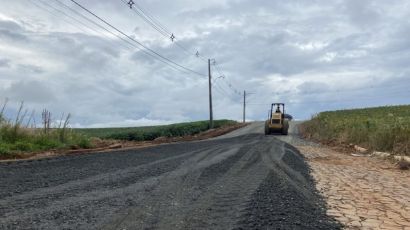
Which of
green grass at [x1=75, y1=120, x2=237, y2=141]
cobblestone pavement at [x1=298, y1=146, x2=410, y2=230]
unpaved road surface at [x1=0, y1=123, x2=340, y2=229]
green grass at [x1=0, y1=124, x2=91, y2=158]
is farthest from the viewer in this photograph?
green grass at [x1=75, y1=120, x2=237, y2=141]

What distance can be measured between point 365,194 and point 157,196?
4474 mm

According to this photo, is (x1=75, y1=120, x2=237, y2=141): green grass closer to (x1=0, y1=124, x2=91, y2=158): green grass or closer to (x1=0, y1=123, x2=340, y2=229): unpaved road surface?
(x1=0, y1=124, x2=91, y2=158): green grass

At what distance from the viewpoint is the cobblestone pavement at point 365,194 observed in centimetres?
813

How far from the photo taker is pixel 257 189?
10.5 meters

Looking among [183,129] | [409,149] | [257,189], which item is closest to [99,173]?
[257,189]

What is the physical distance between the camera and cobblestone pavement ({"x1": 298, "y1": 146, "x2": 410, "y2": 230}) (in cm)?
813

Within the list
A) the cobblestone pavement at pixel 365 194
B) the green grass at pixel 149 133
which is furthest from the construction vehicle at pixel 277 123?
the cobblestone pavement at pixel 365 194

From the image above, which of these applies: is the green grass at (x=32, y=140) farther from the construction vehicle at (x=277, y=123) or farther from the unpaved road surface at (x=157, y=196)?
the construction vehicle at (x=277, y=123)

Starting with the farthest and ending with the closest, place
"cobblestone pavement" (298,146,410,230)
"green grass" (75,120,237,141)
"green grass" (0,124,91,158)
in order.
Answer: "green grass" (75,120,237,141) < "green grass" (0,124,91,158) < "cobblestone pavement" (298,146,410,230)

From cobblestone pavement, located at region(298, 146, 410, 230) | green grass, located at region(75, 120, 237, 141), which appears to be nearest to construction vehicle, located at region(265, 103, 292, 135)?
green grass, located at region(75, 120, 237, 141)

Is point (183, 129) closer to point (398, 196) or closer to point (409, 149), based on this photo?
point (409, 149)

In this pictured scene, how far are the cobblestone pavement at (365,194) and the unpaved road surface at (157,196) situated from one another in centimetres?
36

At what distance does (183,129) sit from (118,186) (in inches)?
1557

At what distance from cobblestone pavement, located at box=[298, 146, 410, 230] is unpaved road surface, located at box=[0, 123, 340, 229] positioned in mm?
359
